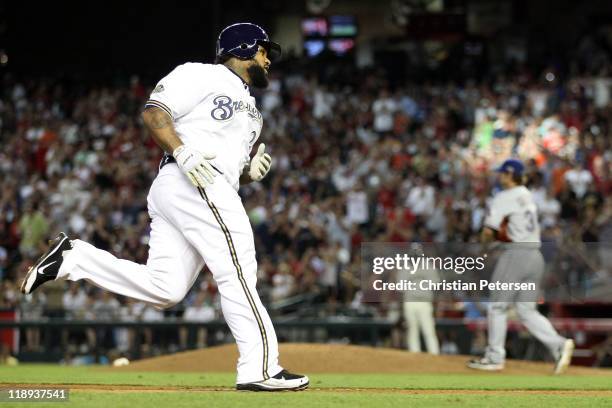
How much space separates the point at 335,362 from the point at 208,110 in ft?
18.5

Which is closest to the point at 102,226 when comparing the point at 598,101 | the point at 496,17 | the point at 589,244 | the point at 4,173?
the point at 4,173

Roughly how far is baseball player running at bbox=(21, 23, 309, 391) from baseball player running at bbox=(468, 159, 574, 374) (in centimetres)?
509

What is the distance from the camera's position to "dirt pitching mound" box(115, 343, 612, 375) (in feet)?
38.9

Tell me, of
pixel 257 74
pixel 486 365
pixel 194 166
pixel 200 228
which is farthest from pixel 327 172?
pixel 194 166

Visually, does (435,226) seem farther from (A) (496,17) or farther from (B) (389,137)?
(A) (496,17)

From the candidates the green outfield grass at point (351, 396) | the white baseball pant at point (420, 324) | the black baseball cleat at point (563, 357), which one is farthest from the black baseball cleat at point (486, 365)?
the white baseball pant at point (420, 324)

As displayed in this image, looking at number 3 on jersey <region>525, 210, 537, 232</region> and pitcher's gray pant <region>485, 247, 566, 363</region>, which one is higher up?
number 3 on jersey <region>525, 210, 537, 232</region>

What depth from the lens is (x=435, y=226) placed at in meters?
19.5

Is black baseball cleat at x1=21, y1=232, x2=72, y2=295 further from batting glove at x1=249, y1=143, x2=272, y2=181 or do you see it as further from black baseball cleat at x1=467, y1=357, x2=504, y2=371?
black baseball cleat at x1=467, y1=357, x2=504, y2=371

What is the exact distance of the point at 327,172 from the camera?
21734mm

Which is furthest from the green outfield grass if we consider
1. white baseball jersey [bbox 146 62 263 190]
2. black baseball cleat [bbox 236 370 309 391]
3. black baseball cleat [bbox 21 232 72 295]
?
white baseball jersey [bbox 146 62 263 190]

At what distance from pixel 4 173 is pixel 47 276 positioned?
16395 mm

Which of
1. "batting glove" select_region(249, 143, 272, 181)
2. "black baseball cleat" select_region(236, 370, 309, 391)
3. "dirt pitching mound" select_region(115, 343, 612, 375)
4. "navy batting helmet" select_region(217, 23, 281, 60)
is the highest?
"navy batting helmet" select_region(217, 23, 281, 60)

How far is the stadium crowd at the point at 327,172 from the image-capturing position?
1823 centimetres
